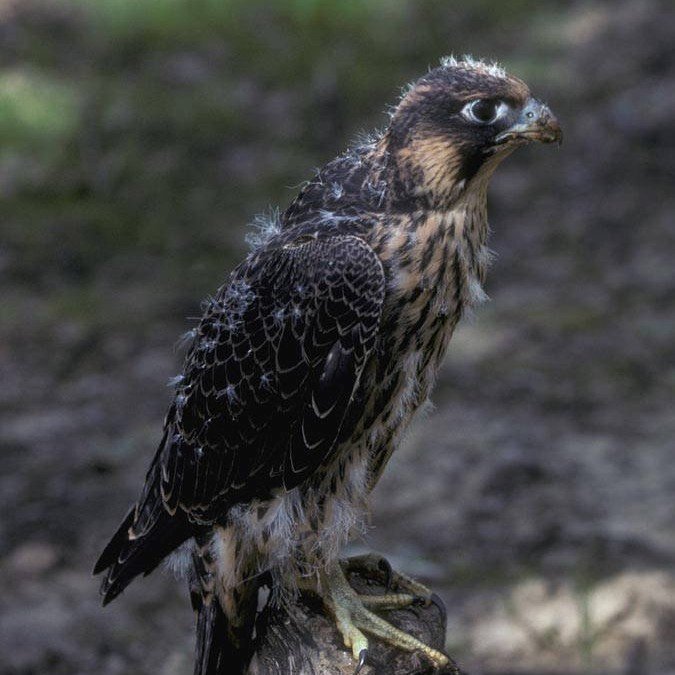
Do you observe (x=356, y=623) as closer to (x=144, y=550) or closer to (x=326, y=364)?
(x=144, y=550)

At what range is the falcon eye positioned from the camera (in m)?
3.20

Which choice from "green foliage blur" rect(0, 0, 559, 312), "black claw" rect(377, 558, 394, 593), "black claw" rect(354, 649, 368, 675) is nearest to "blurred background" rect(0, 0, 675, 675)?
"green foliage blur" rect(0, 0, 559, 312)

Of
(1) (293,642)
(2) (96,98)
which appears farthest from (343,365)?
(2) (96,98)

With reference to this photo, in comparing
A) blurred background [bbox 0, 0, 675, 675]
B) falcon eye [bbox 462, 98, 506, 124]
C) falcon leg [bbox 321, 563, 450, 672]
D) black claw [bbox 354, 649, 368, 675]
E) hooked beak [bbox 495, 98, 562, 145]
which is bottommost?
black claw [bbox 354, 649, 368, 675]

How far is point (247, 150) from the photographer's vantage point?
28.5ft

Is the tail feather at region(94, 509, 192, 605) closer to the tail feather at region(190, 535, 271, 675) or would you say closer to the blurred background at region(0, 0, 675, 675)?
the tail feather at region(190, 535, 271, 675)

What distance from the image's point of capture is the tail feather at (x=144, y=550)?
3.54 meters

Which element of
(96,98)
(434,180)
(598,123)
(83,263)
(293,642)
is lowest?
(293,642)

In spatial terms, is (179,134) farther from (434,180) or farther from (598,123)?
(434,180)

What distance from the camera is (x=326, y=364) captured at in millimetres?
3324

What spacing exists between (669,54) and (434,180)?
21.6 feet

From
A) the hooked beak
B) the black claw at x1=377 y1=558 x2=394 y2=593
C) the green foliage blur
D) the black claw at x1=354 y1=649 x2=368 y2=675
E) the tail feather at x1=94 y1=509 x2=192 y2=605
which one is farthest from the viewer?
the green foliage blur

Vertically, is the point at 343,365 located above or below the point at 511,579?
below

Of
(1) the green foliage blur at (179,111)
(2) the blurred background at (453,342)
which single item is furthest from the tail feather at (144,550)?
(1) the green foliage blur at (179,111)
